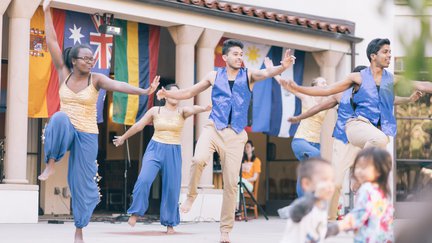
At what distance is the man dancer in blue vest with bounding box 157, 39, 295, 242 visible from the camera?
1012cm

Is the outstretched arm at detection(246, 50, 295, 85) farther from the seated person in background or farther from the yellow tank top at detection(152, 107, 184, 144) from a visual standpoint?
the seated person in background

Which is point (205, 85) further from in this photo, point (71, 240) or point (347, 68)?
point (347, 68)

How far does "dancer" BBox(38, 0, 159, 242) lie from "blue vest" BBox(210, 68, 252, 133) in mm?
1108

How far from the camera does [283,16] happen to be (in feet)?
61.6

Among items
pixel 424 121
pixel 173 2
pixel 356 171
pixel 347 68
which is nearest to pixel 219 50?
pixel 173 2

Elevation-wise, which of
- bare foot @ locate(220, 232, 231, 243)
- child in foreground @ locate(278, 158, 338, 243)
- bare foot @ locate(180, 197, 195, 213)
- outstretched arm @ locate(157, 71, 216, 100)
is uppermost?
outstretched arm @ locate(157, 71, 216, 100)

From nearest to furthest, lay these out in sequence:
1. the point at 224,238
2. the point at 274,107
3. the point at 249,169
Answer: the point at 224,238, the point at 249,169, the point at 274,107

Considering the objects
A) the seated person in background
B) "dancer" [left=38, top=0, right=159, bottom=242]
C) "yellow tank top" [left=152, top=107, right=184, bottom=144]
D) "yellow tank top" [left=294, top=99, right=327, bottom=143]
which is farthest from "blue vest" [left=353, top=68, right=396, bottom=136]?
the seated person in background

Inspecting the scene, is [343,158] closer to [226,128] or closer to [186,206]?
[226,128]

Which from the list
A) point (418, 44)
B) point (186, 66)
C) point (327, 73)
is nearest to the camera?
point (418, 44)

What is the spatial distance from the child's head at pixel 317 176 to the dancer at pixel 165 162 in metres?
6.58

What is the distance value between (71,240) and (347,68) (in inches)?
426

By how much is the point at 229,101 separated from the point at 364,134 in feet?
5.04

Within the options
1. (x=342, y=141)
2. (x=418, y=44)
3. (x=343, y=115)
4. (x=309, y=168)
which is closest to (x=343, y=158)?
(x=342, y=141)
